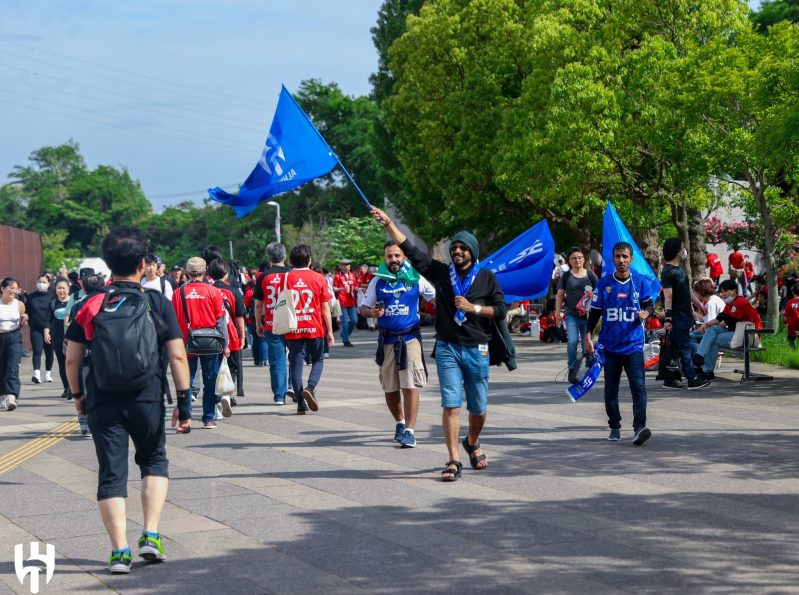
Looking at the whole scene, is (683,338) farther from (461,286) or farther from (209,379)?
(461,286)

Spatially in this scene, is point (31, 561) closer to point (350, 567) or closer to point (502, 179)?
point (350, 567)

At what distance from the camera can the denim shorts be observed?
8922 mm

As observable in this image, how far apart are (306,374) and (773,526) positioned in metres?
12.0

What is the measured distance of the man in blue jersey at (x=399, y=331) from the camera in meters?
10.5

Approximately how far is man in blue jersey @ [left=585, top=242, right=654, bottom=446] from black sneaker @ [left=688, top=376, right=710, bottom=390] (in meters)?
4.44

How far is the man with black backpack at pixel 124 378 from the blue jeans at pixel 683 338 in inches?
366

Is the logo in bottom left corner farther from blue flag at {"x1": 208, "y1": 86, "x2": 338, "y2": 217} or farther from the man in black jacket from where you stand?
blue flag at {"x1": 208, "y1": 86, "x2": 338, "y2": 217}

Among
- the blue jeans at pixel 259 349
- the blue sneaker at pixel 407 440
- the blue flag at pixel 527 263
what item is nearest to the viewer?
the blue sneaker at pixel 407 440

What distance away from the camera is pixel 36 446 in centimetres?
1150

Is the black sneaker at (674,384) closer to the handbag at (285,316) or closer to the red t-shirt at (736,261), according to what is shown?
the handbag at (285,316)

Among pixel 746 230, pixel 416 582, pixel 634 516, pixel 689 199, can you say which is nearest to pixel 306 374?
pixel 689 199

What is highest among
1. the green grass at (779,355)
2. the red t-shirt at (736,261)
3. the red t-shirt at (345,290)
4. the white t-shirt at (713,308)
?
the red t-shirt at (736,261)

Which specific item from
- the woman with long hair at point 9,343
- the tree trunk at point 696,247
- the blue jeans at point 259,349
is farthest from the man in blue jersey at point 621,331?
the tree trunk at point 696,247

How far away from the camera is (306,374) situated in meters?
18.6
